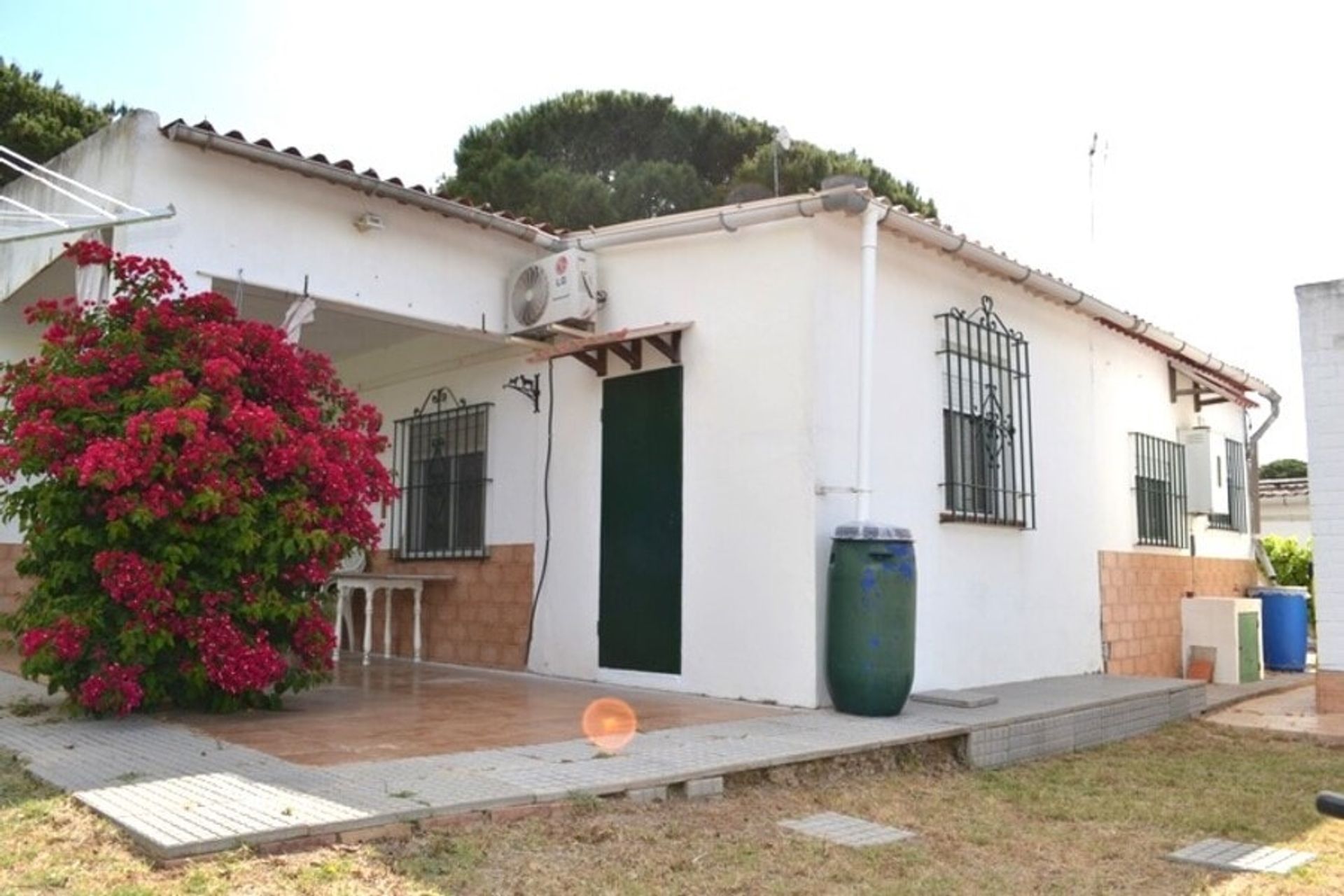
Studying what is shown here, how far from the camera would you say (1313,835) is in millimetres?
4707

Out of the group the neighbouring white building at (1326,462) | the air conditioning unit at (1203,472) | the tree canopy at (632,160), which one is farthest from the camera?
the tree canopy at (632,160)

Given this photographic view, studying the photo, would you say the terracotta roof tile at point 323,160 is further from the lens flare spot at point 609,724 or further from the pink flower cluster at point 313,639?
the lens flare spot at point 609,724

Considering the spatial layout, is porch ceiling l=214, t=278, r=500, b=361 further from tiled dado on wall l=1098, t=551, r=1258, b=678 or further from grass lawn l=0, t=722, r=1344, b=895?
tiled dado on wall l=1098, t=551, r=1258, b=678

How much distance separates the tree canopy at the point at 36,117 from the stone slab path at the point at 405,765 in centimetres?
1481

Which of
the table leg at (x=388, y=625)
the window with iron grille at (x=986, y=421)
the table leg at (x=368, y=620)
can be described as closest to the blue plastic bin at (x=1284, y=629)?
the window with iron grille at (x=986, y=421)

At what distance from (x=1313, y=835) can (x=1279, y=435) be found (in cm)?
1101

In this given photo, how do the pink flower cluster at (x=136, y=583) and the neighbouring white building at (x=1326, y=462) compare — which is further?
the neighbouring white building at (x=1326, y=462)

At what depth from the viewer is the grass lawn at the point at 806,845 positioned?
327 centimetres

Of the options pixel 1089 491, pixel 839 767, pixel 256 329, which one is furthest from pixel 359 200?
pixel 1089 491

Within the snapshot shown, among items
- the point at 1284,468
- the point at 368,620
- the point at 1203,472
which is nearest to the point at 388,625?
the point at 368,620

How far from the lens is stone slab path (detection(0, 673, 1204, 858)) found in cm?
360

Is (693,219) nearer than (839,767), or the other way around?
(839,767)

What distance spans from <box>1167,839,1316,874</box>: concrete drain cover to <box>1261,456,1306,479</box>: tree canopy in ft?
121

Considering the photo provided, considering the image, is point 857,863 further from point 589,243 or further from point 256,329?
point 589,243
